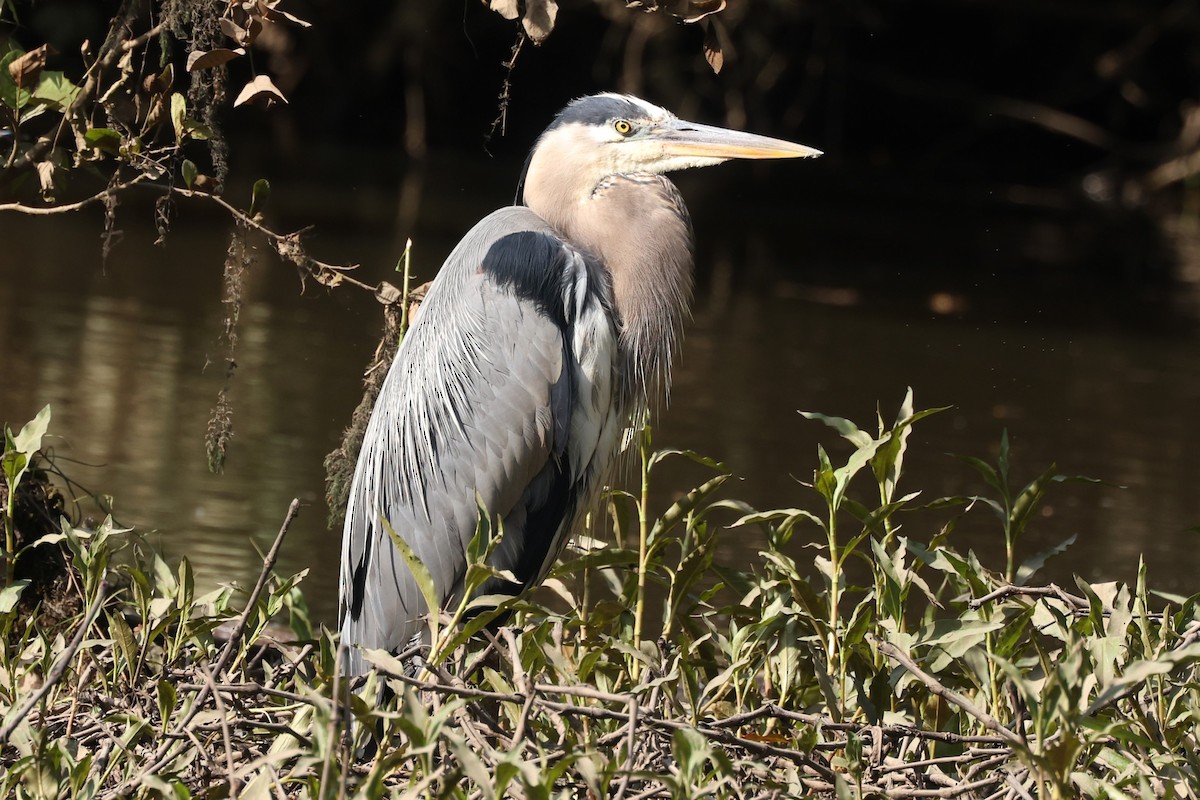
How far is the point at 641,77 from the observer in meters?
16.2

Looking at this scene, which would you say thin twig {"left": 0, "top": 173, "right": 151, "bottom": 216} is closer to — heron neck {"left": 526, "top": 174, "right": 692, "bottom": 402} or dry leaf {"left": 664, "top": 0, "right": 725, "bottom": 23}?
heron neck {"left": 526, "top": 174, "right": 692, "bottom": 402}

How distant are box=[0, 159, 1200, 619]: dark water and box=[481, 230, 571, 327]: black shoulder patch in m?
0.89

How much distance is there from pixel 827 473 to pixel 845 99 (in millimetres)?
16083

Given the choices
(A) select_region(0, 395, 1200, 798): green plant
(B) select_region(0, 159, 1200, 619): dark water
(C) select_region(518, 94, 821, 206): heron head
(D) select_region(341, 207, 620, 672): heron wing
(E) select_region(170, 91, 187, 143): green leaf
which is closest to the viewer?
(A) select_region(0, 395, 1200, 798): green plant

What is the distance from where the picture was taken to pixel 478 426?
3.42m

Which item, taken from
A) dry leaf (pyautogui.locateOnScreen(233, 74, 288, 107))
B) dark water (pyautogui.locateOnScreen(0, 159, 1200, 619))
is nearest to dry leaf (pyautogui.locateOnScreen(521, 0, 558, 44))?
dry leaf (pyautogui.locateOnScreen(233, 74, 288, 107))

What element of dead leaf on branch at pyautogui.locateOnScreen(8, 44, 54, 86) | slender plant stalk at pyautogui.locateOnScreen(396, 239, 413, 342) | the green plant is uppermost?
dead leaf on branch at pyautogui.locateOnScreen(8, 44, 54, 86)

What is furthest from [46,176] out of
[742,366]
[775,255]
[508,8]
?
[775,255]

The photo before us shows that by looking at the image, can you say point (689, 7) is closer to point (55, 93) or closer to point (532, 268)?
point (532, 268)

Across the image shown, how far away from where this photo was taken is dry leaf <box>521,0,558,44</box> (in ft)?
9.49

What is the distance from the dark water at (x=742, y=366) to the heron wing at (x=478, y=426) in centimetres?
73

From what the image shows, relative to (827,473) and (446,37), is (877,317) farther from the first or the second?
(446,37)

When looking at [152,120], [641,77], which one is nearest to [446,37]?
[641,77]

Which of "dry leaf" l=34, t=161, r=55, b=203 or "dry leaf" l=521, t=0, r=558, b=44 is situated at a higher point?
"dry leaf" l=521, t=0, r=558, b=44
